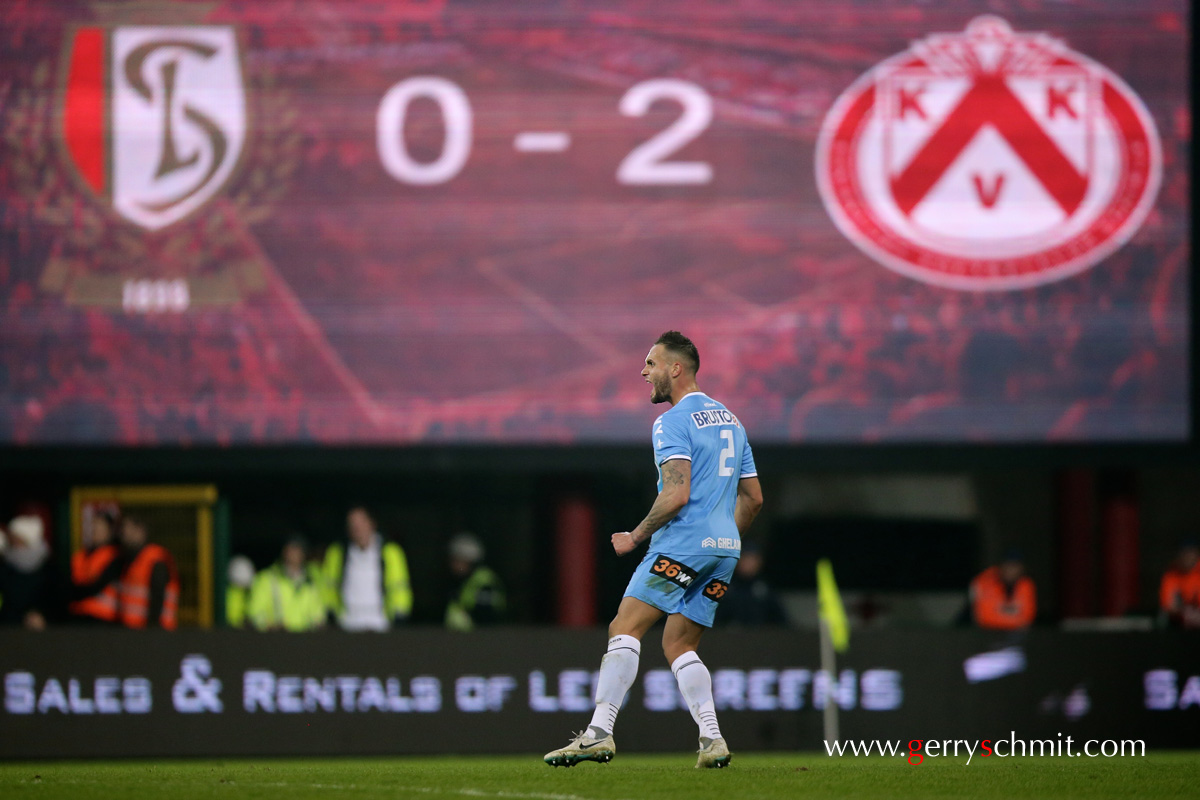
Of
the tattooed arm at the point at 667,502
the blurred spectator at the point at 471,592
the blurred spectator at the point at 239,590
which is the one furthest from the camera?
the blurred spectator at the point at 239,590

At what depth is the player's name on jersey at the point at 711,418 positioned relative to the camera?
6688 mm

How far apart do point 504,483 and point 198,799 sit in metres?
10.5

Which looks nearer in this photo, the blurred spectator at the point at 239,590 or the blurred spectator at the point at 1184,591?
the blurred spectator at the point at 1184,591

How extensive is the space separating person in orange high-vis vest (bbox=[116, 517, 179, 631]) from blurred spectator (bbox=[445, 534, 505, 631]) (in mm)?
2094

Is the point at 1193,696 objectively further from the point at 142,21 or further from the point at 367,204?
the point at 142,21

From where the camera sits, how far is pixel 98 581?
1150cm

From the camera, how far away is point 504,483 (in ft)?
54.4

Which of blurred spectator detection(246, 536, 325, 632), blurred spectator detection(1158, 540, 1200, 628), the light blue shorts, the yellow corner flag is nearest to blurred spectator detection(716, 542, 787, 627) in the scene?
the yellow corner flag

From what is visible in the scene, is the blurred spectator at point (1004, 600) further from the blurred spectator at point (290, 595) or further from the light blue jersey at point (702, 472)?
the light blue jersey at point (702, 472)

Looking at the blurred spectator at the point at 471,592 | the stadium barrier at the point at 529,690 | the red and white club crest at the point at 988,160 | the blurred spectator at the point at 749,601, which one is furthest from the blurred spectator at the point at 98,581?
the red and white club crest at the point at 988,160

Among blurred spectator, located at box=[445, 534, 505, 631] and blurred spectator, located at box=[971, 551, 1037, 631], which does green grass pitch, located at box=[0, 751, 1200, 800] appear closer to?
blurred spectator, located at box=[971, 551, 1037, 631]

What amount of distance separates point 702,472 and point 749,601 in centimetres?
602

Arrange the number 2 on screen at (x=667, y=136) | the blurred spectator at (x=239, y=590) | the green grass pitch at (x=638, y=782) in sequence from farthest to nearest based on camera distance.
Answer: the blurred spectator at (x=239, y=590), the number 2 on screen at (x=667, y=136), the green grass pitch at (x=638, y=782)

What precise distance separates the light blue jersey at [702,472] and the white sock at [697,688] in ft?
1.40
